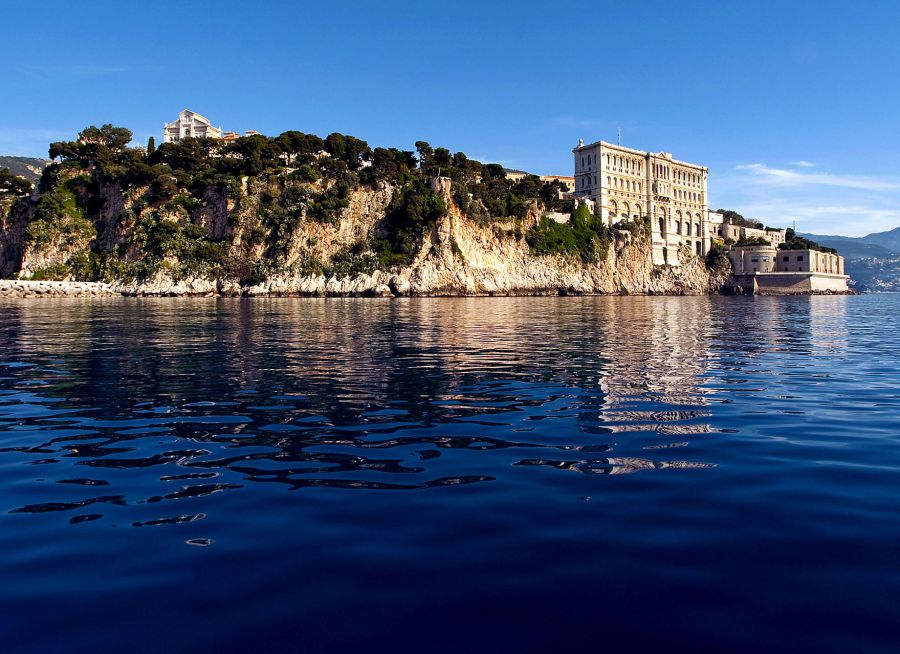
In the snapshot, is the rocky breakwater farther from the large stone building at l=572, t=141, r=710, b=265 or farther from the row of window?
the row of window

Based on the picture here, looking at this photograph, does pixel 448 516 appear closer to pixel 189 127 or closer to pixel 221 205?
pixel 221 205

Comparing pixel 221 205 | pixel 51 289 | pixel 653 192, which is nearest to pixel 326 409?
pixel 51 289

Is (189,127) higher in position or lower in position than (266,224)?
higher

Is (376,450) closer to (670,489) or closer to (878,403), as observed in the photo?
(670,489)

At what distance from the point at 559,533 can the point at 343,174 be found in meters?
94.4

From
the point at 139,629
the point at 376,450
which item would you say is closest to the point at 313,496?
the point at 376,450

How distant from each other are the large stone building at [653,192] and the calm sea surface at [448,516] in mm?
118480

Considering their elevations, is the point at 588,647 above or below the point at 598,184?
below

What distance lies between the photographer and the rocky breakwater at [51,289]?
Answer: 7294 cm

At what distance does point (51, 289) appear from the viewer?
253 ft

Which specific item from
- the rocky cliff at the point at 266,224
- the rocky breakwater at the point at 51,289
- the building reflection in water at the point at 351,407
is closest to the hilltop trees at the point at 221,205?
the rocky cliff at the point at 266,224

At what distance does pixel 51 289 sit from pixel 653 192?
113m

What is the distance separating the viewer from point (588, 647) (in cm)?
370

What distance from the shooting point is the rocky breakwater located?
7294 cm
